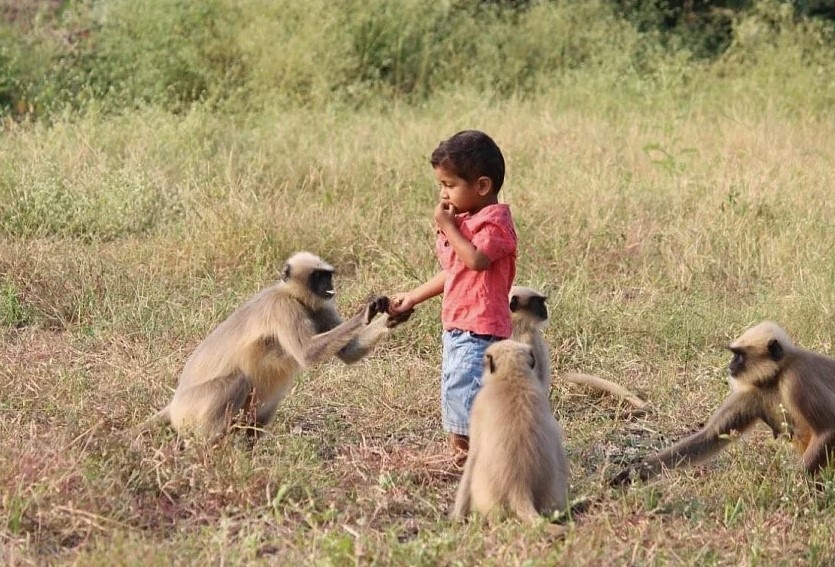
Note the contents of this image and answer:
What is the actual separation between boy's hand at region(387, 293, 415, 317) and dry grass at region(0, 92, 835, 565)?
553mm

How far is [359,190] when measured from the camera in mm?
9102

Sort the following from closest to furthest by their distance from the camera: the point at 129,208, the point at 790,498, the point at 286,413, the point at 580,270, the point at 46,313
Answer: the point at 790,498
the point at 286,413
the point at 46,313
the point at 580,270
the point at 129,208

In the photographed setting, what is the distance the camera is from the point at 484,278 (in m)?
5.07

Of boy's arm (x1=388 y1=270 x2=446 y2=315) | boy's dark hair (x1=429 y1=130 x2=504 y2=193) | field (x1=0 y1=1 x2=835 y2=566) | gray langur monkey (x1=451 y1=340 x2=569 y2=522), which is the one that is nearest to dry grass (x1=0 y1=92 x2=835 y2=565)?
field (x1=0 y1=1 x2=835 y2=566)

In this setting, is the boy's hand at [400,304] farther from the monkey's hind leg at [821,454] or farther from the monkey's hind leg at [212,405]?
the monkey's hind leg at [821,454]

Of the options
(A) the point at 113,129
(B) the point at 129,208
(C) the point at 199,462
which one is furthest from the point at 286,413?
(A) the point at 113,129

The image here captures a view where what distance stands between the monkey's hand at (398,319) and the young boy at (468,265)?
0.03m

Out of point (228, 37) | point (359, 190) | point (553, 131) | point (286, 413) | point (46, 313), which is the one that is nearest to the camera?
point (286, 413)

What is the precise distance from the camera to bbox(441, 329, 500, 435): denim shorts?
506 cm

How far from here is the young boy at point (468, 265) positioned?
4980 mm

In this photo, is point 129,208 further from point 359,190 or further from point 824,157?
point 824,157

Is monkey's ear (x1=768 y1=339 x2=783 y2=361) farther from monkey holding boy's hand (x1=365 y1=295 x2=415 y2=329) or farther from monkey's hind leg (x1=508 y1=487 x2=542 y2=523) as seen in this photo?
monkey holding boy's hand (x1=365 y1=295 x2=415 y2=329)

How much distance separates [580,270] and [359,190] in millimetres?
2057

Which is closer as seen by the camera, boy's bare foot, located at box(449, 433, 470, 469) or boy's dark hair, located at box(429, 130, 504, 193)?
boy's dark hair, located at box(429, 130, 504, 193)
